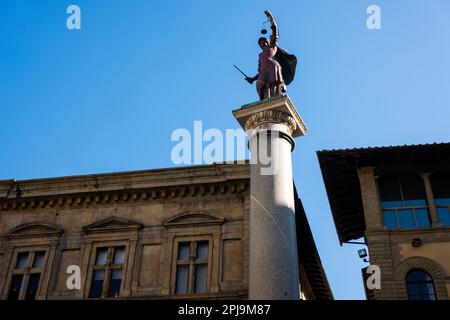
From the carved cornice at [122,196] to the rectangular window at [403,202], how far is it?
5331 mm

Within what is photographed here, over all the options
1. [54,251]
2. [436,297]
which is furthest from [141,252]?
[436,297]

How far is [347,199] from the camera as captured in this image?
2319cm

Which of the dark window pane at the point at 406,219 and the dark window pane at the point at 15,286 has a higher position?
the dark window pane at the point at 406,219

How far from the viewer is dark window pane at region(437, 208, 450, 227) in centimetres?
1920

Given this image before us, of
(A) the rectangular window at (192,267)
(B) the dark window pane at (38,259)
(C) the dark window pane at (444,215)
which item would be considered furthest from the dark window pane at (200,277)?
(C) the dark window pane at (444,215)

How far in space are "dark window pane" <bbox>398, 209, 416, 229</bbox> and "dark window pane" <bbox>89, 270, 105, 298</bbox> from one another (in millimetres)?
11188

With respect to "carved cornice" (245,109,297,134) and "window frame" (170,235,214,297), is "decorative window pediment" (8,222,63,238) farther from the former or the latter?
"carved cornice" (245,109,297,134)

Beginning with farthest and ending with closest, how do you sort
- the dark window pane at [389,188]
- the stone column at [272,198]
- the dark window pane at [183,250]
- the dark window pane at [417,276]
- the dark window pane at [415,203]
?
the dark window pane at [389,188], the dark window pane at [415,203], the dark window pane at [183,250], the dark window pane at [417,276], the stone column at [272,198]

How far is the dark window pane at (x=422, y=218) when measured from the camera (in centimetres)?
1927

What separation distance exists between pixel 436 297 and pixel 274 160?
8018 millimetres

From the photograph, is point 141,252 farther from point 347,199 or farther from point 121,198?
point 347,199

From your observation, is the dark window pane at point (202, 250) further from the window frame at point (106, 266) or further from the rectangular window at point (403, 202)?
the rectangular window at point (403, 202)

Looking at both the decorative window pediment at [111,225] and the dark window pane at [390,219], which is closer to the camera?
the dark window pane at [390,219]

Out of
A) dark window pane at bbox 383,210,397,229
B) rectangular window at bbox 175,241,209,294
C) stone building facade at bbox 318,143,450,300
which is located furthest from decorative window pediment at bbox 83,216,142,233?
dark window pane at bbox 383,210,397,229
